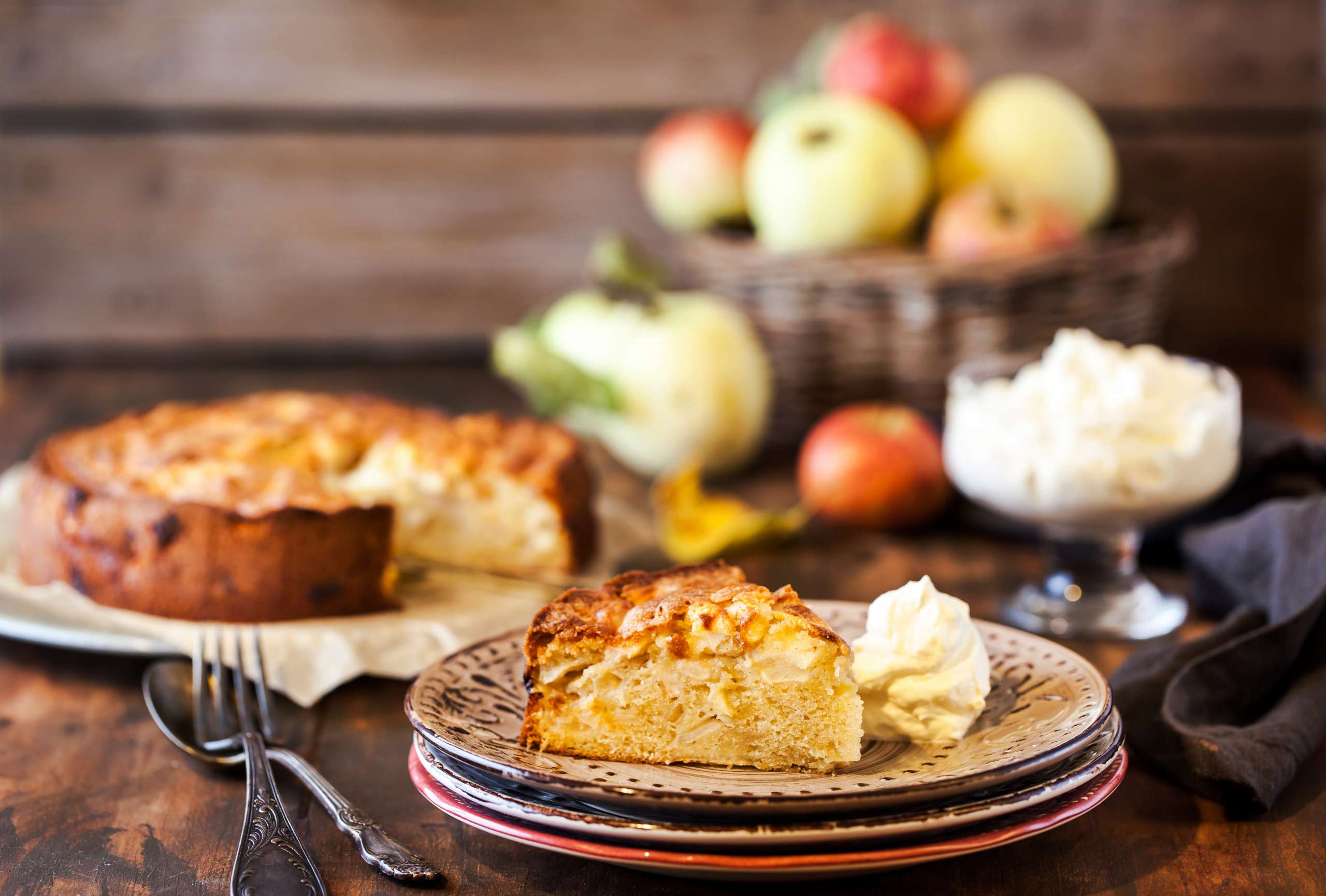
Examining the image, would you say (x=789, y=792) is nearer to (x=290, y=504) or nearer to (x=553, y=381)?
(x=290, y=504)

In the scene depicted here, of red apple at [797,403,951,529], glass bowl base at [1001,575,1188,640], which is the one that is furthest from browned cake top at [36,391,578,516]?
glass bowl base at [1001,575,1188,640]

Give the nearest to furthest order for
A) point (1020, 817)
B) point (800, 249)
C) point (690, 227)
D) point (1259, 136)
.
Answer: point (1020, 817)
point (800, 249)
point (690, 227)
point (1259, 136)

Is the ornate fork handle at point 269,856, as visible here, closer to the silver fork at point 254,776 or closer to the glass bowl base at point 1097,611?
the silver fork at point 254,776

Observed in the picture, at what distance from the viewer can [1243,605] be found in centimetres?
135

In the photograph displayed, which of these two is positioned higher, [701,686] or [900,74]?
[900,74]

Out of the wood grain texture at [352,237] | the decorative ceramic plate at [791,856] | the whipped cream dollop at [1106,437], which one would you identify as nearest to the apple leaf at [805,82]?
the wood grain texture at [352,237]

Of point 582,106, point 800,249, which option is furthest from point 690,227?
point 582,106

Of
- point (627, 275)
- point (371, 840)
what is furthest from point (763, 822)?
point (627, 275)

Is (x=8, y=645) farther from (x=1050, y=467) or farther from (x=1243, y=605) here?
(x=1243, y=605)

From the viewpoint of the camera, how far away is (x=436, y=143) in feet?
8.24

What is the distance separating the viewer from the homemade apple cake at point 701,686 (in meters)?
0.96

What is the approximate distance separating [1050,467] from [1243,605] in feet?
0.80

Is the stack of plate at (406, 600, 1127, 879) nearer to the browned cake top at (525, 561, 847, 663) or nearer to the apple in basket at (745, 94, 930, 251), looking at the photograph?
the browned cake top at (525, 561, 847, 663)

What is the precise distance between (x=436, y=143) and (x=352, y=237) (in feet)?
0.80
